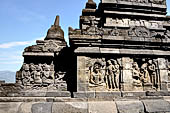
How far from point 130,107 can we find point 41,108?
8.14ft

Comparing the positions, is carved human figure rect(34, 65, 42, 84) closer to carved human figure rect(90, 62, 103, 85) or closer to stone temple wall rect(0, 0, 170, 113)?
stone temple wall rect(0, 0, 170, 113)

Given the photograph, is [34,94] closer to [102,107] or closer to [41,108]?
[41,108]

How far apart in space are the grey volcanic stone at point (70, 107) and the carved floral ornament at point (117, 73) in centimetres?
82

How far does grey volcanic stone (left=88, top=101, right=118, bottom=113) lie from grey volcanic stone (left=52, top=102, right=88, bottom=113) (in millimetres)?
162

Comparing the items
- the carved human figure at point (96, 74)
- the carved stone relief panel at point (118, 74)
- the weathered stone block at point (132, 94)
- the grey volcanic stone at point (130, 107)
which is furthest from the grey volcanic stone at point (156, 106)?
the carved human figure at point (96, 74)

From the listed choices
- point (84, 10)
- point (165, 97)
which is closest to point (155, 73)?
point (165, 97)

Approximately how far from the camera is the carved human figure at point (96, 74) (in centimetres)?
516

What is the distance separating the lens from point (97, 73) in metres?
5.24

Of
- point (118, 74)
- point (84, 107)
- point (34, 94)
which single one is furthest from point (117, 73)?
point (34, 94)

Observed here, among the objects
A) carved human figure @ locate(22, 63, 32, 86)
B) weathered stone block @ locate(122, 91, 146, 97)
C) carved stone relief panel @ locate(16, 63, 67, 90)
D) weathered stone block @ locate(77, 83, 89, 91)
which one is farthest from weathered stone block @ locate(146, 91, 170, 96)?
carved human figure @ locate(22, 63, 32, 86)

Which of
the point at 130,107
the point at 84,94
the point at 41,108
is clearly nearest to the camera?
the point at 41,108

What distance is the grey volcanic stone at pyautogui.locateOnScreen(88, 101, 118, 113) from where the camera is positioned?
4.47 metres

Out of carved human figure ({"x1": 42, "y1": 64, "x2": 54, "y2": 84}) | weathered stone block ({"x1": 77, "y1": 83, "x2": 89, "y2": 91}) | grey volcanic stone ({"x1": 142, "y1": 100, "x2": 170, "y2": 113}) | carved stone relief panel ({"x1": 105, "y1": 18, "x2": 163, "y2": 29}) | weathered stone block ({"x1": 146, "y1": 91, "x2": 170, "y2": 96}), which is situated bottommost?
grey volcanic stone ({"x1": 142, "y1": 100, "x2": 170, "y2": 113})

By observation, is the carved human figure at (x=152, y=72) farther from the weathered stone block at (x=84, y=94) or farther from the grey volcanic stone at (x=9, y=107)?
the grey volcanic stone at (x=9, y=107)
